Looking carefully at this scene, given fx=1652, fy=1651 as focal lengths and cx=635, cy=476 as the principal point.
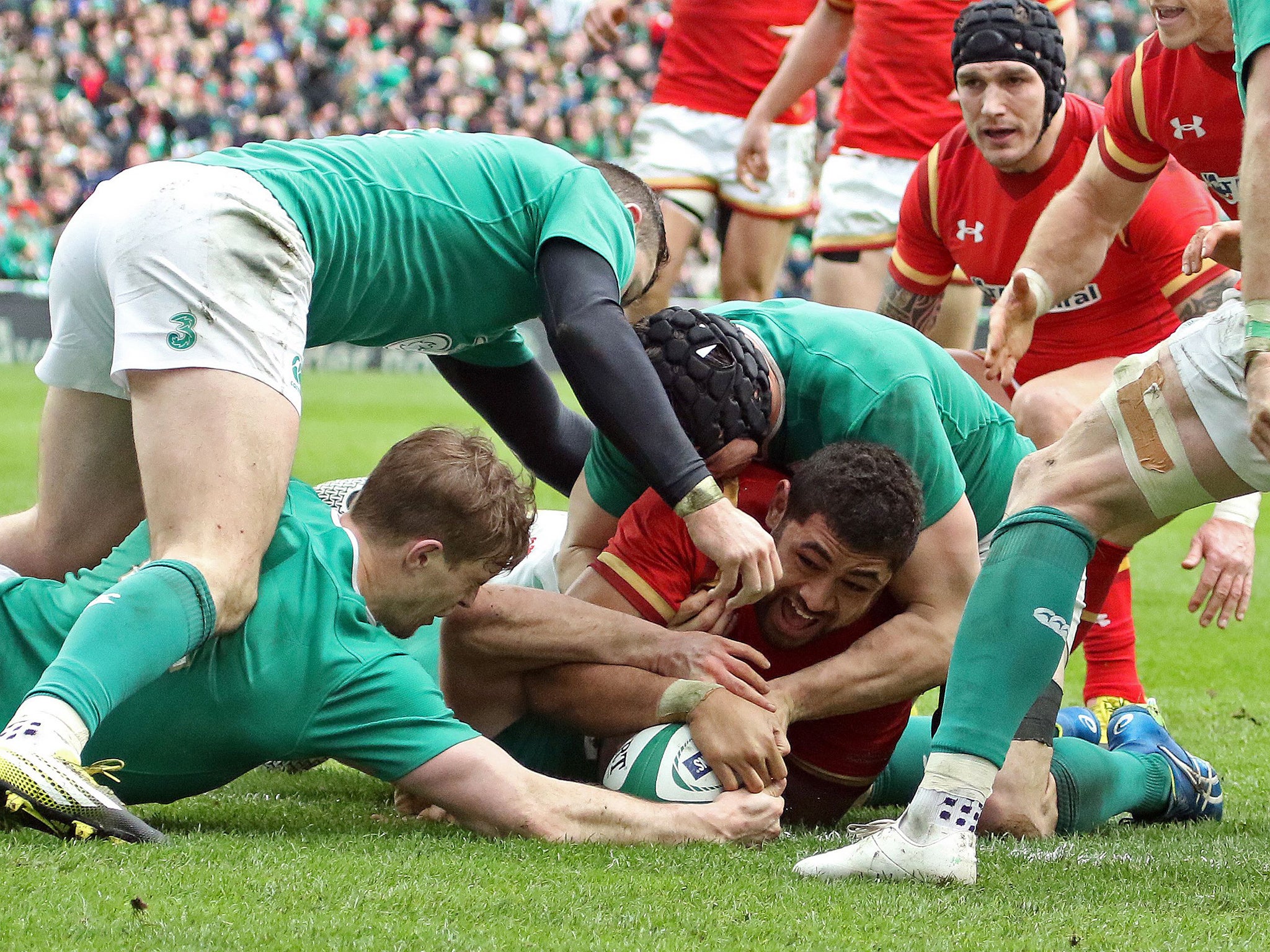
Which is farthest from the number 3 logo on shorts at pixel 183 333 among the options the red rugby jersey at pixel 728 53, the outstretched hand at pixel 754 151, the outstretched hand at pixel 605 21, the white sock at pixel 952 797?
the red rugby jersey at pixel 728 53

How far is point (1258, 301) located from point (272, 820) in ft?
6.73

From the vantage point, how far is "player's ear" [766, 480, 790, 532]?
3.46 meters

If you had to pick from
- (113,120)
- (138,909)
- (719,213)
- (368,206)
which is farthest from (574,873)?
(113,120)

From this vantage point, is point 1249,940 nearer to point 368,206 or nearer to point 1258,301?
point 1258,301

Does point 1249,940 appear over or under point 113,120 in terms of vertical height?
over

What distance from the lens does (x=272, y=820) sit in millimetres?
3256

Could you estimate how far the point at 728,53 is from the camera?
762 centimetres

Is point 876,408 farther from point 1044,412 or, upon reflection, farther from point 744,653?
point 1044,412

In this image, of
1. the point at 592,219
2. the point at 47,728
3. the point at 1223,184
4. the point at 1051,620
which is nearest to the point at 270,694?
the point at 47,728

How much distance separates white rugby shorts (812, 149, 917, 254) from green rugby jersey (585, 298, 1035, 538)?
3.10 meters

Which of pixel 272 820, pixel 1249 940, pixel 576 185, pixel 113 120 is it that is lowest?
pixel 113 120

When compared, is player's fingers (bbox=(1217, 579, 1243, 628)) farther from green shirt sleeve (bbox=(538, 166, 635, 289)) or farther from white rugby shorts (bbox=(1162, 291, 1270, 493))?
green shirt sleeve (bbox=(538, 166, 635, 289))

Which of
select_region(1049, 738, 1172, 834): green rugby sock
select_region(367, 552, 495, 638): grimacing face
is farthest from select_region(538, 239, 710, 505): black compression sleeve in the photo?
select_region(1049, 738, 1172, 834): green rugby sock

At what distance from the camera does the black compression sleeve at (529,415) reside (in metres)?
4.38
